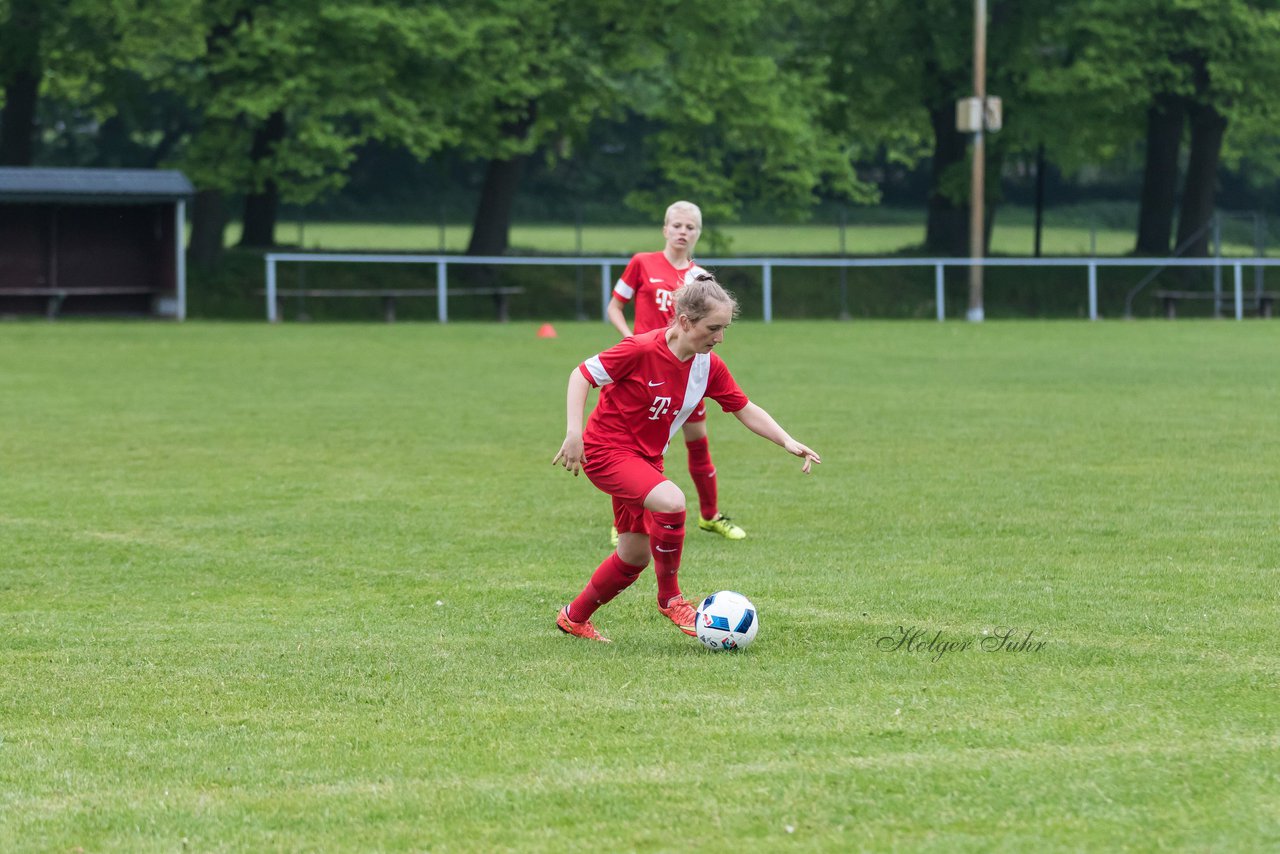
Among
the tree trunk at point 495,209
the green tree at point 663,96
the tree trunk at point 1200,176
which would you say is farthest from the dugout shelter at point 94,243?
the tree trunk at point 1200,176

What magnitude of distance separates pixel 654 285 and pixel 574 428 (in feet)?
12.3

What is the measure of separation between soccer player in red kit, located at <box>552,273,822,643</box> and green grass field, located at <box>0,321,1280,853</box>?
0.86 feet

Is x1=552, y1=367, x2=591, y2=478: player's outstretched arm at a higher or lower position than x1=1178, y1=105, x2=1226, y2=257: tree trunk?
lower

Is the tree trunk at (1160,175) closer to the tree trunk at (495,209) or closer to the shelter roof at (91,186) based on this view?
the tree trunk at (495,209)

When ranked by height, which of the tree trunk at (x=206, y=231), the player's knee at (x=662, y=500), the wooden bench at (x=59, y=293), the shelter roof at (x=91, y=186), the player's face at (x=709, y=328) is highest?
the shelter roof at (x=91, y=186)

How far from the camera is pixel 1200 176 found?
36.6 meters

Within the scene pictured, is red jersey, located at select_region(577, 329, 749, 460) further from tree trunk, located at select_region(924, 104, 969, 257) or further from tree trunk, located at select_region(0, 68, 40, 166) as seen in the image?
tree trunk, located at select_region(924, 104, 969, 257)

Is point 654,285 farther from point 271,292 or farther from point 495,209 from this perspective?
point 495,209

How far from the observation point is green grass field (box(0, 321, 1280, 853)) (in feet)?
13.7

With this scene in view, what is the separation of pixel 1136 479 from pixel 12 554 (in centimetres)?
663

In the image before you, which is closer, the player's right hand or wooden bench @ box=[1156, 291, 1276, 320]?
the player's right hand

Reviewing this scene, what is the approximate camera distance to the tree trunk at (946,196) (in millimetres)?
36125

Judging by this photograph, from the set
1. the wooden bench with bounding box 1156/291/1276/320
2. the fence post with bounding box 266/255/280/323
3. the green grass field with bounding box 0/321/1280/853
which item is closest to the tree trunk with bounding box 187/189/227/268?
the fence post with bounding box 266/255/280/323

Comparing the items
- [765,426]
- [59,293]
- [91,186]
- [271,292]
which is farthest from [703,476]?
[59,293]
